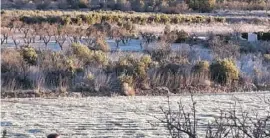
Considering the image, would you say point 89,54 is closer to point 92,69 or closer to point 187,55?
point 92,69

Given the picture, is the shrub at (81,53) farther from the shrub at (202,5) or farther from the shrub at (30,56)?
the shrub at (202,5)

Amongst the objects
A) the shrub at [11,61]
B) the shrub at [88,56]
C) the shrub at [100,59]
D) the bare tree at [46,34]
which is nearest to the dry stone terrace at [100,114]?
the shrub at [11,61]

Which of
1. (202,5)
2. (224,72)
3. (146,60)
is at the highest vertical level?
(146,60)

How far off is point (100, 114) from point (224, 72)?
24.1 feet

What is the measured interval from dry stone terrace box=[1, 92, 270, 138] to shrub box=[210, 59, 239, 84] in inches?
83.0

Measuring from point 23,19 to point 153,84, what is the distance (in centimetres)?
2580

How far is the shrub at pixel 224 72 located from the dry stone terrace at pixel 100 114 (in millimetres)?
2107

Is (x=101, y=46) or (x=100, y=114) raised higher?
(x=100, y=114)

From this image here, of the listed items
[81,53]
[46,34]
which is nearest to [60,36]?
[46,34]

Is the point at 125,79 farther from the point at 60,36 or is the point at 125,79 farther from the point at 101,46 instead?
the point at 60,36

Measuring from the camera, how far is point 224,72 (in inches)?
893

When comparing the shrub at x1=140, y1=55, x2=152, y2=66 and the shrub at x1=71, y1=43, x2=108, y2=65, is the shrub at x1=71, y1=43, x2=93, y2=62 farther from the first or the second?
the shrub at x1=140, y1=55, x2=152, y2=66

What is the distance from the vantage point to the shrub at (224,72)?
74.1 ft

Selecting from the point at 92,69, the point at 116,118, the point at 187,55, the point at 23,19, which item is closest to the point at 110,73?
the point at 92,69
